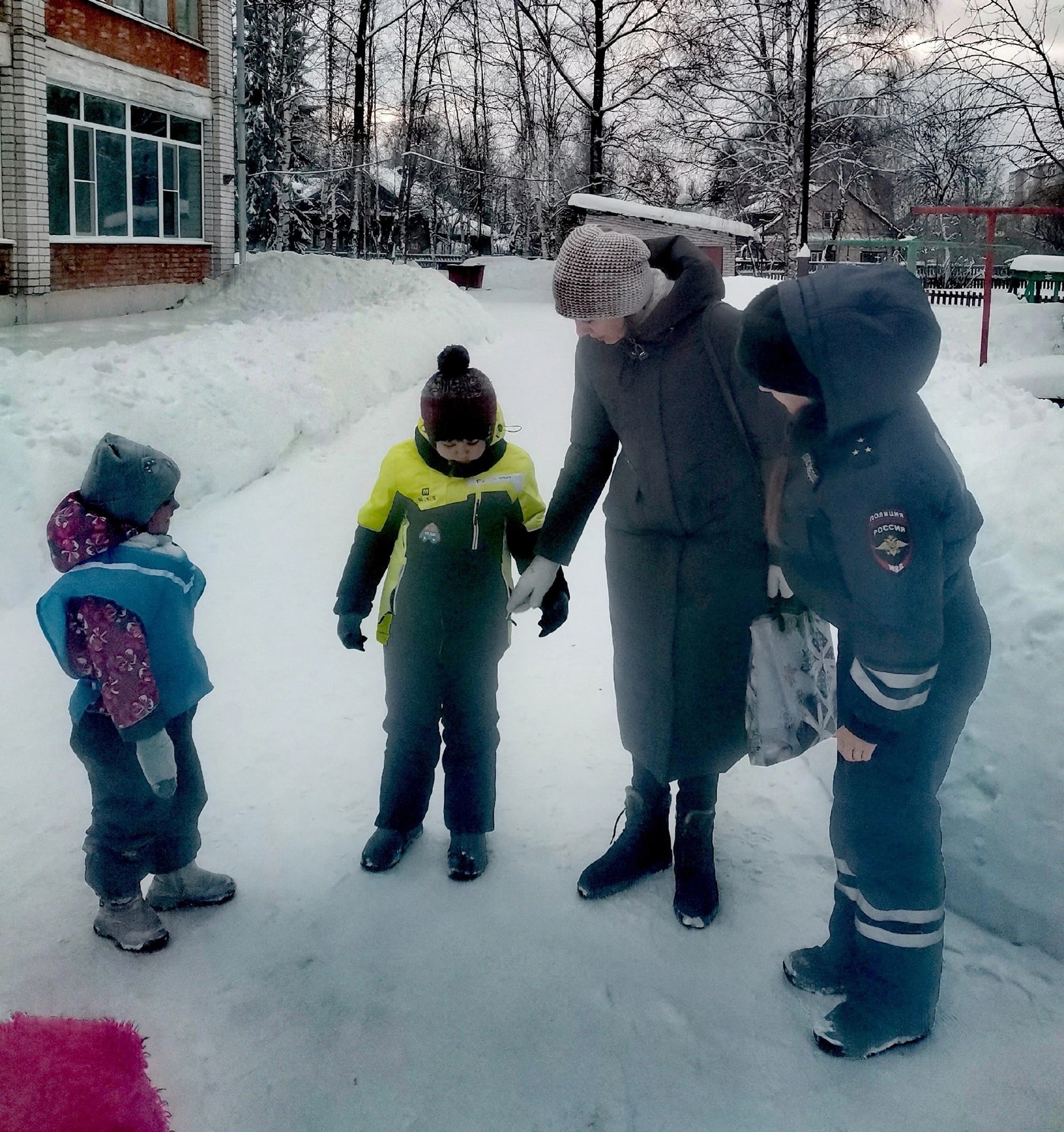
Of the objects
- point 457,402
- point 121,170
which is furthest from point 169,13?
point 457,402

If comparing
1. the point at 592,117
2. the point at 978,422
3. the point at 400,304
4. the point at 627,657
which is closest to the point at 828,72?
the point at 592,117

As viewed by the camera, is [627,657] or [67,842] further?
[67,842]

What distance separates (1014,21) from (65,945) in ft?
75.6

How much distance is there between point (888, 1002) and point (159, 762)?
175 cm

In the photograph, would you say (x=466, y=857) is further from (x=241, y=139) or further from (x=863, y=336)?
(x=241, y=139)

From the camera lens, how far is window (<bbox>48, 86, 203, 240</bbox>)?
583 inches

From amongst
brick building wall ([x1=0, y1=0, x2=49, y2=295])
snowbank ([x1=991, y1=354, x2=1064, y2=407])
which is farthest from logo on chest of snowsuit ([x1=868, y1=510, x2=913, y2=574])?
brick building wall ([x1=0, y1=0, x2=49, y2=295])

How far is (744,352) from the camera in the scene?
2.14 m

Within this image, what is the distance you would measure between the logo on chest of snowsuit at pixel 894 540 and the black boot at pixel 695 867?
1083 millimetres

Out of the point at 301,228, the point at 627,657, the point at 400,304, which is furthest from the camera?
the point at 301,228

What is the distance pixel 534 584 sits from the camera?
9.46ft

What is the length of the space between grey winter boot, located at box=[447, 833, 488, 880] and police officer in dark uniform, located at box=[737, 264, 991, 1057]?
3.38ft

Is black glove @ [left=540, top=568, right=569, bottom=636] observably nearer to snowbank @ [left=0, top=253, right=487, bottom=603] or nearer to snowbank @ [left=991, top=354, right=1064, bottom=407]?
snowbank @ [left=0, top=253, right=487, bottom=603]

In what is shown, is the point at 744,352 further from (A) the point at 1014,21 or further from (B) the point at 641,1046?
(A) the point at 1014,21
